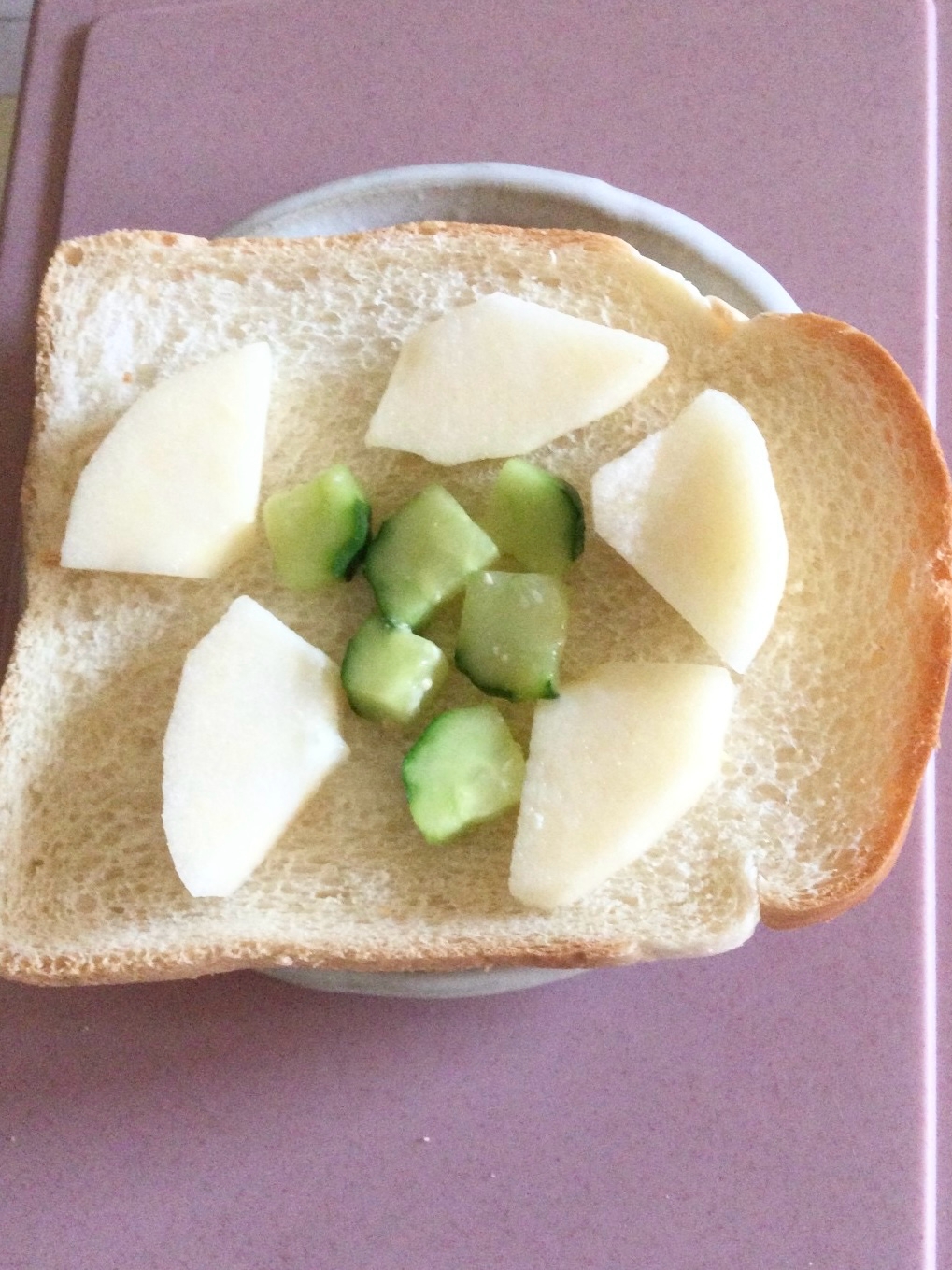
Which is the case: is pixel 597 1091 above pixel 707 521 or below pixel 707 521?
below

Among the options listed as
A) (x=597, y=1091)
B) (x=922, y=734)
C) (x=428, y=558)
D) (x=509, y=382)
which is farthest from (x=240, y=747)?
(x=922, y=734)

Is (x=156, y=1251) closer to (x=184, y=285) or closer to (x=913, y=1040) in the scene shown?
(x=913, y=1040)

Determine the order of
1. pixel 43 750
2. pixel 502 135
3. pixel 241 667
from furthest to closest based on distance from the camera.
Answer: pixel 502 135, pixel 43 750, pixel 241 667

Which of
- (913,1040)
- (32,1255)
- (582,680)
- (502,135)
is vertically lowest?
(32,1255)

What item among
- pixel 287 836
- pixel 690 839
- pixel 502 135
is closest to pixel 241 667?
pixel 287 836

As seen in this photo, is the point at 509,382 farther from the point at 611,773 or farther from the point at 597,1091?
the point at 597,1091
